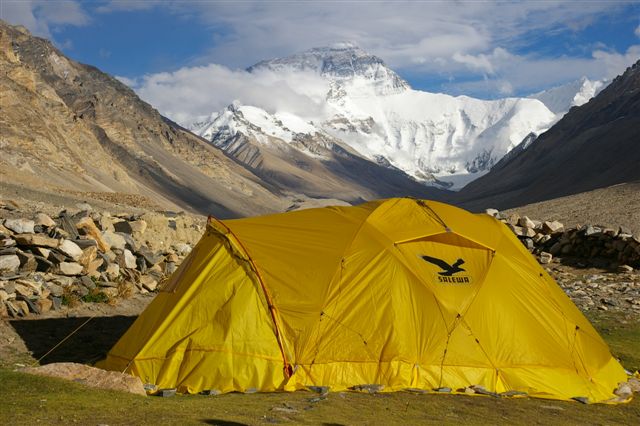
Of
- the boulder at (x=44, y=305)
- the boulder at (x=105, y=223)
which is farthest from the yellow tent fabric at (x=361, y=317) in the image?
the boulder at (x=105, y=223)

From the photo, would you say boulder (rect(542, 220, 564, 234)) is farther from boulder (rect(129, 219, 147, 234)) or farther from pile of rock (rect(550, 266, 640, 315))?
boulder (rect(129, 219, 147, 234))

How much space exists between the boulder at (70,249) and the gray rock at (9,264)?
4.40 feet

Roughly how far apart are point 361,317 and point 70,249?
8785 mm

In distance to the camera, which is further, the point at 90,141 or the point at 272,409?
the point at 90,141

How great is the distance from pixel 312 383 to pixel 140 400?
3114 mm

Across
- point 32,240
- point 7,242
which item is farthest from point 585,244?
Answer: point 7,242

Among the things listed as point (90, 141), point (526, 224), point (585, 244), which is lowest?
point (585, 244)

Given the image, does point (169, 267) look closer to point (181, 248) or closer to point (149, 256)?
point (149, 256)

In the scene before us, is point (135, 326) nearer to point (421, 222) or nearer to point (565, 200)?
point (421, 222)

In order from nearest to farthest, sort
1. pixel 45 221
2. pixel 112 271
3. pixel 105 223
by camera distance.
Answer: pixel 112 271
pixel 45 221
pixel 105 223

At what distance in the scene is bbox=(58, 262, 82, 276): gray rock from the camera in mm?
17812

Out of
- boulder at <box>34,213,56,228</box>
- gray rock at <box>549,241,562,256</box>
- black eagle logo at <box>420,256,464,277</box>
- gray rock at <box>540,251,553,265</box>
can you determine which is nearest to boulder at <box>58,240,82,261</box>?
boulder at <box>34,213,56,228</box>

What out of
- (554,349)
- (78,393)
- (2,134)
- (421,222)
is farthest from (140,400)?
(2,134)

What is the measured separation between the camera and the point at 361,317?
516 inches
